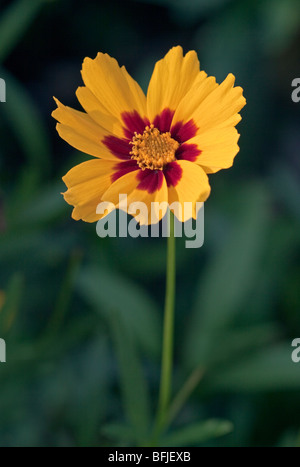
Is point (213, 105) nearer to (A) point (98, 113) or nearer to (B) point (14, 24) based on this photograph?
(A) point (98, 113)

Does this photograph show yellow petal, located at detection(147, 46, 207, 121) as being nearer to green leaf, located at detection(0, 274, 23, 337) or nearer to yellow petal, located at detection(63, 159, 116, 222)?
yellow petal, located at detection(63, 159, 116, 222)

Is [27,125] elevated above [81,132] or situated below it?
above

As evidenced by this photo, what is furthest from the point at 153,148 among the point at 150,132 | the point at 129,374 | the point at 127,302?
the point at 127,302

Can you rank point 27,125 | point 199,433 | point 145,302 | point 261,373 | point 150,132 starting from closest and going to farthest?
point 150,132, point 199,433, point 261,373, point 145,302, point 27,125

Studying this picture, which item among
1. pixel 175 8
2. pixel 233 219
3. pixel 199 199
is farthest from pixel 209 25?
pixel 199 199

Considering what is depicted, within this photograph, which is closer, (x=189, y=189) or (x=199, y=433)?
(x=189, y=189)

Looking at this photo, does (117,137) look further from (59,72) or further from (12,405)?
(59,72)

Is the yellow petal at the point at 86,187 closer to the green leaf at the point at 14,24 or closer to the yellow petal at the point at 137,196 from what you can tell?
the yellow petal at the point at 137,196
